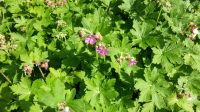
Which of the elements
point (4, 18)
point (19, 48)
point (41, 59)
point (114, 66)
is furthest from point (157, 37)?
point (4, 18)

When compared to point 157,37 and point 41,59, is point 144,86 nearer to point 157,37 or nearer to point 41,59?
point 157,37

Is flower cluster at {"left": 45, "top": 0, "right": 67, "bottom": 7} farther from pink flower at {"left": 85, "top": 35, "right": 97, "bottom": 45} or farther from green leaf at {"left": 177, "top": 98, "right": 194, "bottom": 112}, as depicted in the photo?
green leaf at {"left": 177, "top": 98, "right": 194, "bottom": 112}

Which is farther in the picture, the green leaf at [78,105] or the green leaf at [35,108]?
the green leaf at [35,108]

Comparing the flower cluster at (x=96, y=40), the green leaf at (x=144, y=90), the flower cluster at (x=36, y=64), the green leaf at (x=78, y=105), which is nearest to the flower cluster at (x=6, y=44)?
the flower cluster at (x=36, y=64)

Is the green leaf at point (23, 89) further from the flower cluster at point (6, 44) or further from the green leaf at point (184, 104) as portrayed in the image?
the green leaf at point (184, 104)

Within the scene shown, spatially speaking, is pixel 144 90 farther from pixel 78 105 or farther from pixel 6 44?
pixel 6 44
